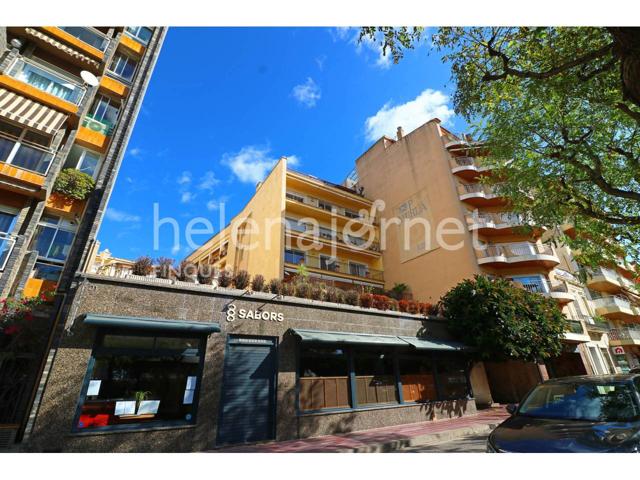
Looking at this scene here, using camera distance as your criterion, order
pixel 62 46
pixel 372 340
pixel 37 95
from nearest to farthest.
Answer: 1. pixel 372 340
2. pixel 37 95
3. pixel 62 46

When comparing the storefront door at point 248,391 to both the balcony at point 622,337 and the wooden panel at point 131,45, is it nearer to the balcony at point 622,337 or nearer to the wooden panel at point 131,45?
the wooden panel at point 131,45

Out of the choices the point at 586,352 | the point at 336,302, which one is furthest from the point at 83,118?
the point at 586,352

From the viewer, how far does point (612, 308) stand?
25.1 meters

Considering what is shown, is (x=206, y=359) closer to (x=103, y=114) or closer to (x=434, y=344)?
(x=434, y=344)

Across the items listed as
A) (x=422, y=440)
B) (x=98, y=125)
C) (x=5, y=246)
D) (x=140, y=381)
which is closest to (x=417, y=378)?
(x=422, y=440)

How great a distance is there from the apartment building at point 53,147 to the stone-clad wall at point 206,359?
192 centimetres

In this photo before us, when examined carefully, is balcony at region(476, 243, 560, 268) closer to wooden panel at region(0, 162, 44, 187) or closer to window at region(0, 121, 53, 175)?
wooden panel at region(0, 162, 44, 187)

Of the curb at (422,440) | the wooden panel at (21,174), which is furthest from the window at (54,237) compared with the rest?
the curb at (422,440)

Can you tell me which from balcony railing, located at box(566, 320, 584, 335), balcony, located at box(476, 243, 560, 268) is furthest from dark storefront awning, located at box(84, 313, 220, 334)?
balcony railing, located at box(566, 320, 584, 335)

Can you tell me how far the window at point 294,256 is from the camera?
21.6 metres

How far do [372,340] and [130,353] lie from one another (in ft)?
24.6

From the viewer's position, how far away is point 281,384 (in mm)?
9516

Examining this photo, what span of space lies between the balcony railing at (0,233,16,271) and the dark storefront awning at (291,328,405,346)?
9263 mm

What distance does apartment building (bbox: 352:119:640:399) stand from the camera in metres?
20.7
